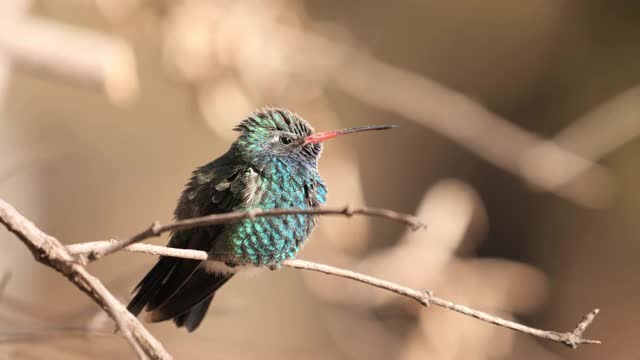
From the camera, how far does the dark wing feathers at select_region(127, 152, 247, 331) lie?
2.25m

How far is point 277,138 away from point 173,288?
58 centimetres

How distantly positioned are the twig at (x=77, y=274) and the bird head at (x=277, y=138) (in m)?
1.21

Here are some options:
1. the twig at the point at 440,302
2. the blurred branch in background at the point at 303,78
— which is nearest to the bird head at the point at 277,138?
the twig at the point at 440,302

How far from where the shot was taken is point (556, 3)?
24.8 ft

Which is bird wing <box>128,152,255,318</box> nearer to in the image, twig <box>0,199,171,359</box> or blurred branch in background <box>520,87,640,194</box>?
twig <box>0,199,171,359</box>

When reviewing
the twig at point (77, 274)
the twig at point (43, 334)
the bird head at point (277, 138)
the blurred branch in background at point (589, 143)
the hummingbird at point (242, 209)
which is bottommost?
the twig at point (77, 274)

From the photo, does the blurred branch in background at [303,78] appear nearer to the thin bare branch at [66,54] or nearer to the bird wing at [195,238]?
the thin bare branch at [66,54]

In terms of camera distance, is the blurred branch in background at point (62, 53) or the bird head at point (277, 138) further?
the blurred branch in background at point (62, 53)

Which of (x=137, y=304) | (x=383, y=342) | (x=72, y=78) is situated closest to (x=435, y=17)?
(x=383, y=342)

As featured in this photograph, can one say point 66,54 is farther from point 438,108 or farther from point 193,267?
point 438,108

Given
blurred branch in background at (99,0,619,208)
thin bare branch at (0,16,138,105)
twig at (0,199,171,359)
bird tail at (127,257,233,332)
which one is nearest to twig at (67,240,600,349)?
twig at (0,199,171,359)

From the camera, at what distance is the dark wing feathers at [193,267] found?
2252 mm

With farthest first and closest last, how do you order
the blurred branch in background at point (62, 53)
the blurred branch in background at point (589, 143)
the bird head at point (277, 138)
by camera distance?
the blurred branch in background at point (589, 143) → the blurred branch in background at point (62, 53) → the bird head at point (277, 138)

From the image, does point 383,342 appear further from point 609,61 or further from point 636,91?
point 609,61
